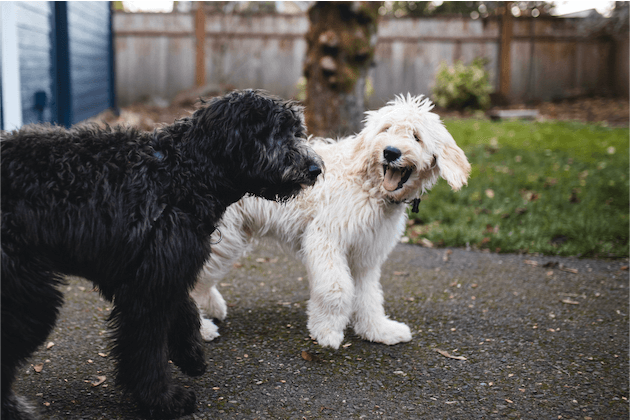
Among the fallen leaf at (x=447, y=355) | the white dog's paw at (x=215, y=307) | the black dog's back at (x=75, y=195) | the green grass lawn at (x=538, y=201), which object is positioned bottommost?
the fallen leaf at (x=447, y=355)

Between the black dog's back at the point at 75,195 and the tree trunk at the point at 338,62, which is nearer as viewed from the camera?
the black dog's back at the point at 75,195

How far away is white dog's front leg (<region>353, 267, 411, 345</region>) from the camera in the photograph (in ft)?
11.7

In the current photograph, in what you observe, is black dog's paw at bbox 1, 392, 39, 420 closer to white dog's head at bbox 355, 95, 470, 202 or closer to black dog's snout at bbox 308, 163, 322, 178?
black dog's snout at bbox 308, 163, 322, 178

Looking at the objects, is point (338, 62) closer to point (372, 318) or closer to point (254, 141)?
point (372, 318)

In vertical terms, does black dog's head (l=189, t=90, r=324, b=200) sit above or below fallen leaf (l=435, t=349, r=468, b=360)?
above

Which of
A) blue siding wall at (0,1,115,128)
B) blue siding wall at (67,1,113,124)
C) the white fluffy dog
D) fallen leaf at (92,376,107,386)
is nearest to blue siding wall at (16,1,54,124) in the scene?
blue siding wall at (0,1,115,128)

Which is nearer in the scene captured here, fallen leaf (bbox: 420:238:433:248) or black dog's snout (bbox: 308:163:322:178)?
black dog's snout (bbox: 308:163:322:178)

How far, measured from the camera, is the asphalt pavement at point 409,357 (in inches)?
109

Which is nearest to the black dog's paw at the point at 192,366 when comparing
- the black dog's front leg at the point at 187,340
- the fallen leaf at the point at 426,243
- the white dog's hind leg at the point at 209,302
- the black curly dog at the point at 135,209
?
the black dog's front leg at the point at 187,340

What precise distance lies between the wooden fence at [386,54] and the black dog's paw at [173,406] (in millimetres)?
12057

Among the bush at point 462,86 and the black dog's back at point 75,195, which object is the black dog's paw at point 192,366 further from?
the bush at point 462,86

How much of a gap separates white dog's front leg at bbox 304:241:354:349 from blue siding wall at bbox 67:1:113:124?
237 inches

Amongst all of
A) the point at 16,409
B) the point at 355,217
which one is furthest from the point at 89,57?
the point at 16,409

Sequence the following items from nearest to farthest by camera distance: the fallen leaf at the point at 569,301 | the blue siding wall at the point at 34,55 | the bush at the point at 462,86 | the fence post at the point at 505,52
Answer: the fallen leaf at the point at 569,301 < the blue siding wall at the point at 34,55 < the bush at the point at 462,86 < the fence post at the point at 505,52
